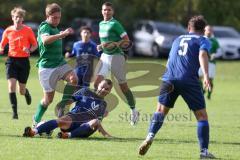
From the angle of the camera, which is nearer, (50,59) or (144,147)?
(144,147)

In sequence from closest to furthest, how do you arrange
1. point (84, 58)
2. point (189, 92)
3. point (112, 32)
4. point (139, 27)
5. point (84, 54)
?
1. point (189, 92)
2. point (112, 32)
3. point (84, 54)
4. point (84, 58)
5. point (139, 27)

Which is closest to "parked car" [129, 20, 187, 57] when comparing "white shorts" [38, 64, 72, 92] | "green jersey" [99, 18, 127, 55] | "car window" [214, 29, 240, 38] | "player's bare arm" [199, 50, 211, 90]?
"car window" [214, 29, 240, 38]

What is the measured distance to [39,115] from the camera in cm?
1339

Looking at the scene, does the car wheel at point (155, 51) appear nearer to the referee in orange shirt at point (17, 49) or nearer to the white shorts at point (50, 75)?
the referee in orange shirt at point (17, 49)

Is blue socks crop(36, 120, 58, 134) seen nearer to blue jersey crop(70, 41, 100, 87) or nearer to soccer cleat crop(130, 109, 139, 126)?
soccer cleat crop(130, 109, 139, 126)

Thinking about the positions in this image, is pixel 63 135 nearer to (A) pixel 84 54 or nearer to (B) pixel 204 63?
(B) pixel 204 63

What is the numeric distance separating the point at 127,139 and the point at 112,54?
300 cm

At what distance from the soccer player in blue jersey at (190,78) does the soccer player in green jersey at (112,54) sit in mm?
4237

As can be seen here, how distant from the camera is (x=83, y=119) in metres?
12.9

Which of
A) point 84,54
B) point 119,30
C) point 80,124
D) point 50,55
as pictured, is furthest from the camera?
point 84,54

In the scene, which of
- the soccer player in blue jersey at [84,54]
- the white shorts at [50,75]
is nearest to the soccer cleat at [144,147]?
the white shorts at [50,75]

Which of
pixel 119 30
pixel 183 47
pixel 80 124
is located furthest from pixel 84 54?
pixel 183 47

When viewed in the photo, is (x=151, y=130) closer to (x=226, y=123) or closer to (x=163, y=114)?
(x=163, y=114)

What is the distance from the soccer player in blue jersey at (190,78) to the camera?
10716 millimetres
